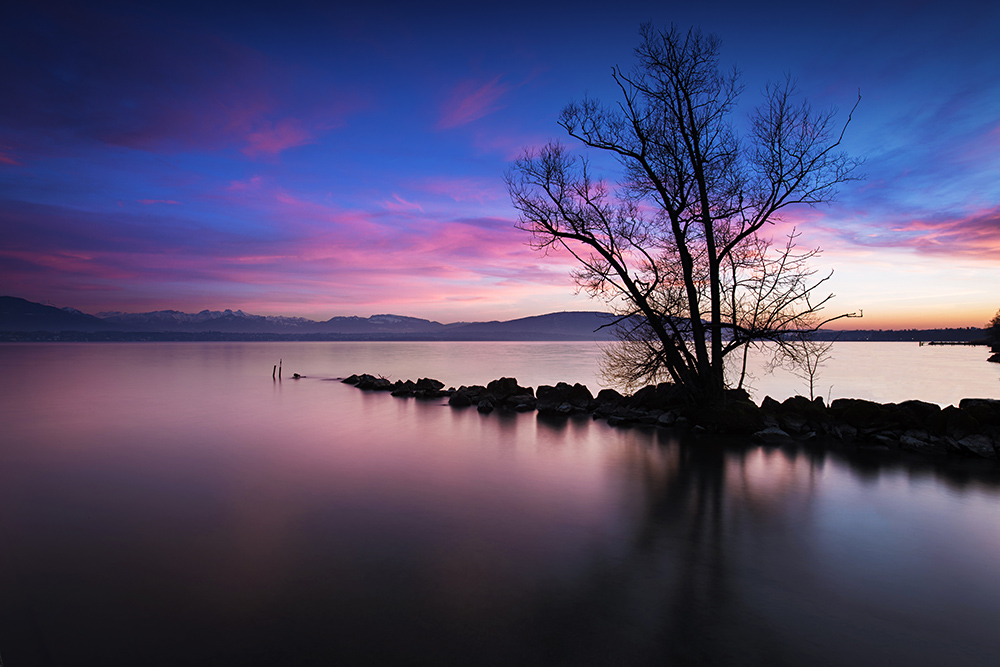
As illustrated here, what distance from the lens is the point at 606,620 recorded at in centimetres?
445

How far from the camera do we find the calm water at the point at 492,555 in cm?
414

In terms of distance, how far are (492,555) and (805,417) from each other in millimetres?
11210

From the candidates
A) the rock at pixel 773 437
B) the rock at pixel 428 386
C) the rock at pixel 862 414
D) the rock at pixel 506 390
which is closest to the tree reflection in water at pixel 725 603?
the rock at pixel 773 437

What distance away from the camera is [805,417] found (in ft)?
44.1

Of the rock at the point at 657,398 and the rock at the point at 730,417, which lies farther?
the rock at the point at 657,398

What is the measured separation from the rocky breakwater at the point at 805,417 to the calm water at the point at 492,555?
123 cm

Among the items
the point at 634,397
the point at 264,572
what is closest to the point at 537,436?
the point at 634,397

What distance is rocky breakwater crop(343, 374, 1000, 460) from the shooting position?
11000mm

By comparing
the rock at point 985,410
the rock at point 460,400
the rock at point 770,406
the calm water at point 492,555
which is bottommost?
the calm water at point 492,555

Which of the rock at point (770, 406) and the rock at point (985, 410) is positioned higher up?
the rock at point (985, 410)

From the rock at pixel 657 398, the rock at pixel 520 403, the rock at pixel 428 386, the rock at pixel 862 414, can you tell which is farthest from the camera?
the rock at pixel 428 386

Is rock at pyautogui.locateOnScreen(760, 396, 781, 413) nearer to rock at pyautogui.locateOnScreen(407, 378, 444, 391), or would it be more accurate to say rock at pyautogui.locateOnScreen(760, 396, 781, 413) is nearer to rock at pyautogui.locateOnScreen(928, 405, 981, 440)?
rock at pyautogui.locateOnScreen(928, 405, 981, 440)

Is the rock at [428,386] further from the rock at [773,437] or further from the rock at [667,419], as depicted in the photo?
the rock at [773,437]

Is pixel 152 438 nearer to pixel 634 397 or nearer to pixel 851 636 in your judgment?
pixel 634 397
